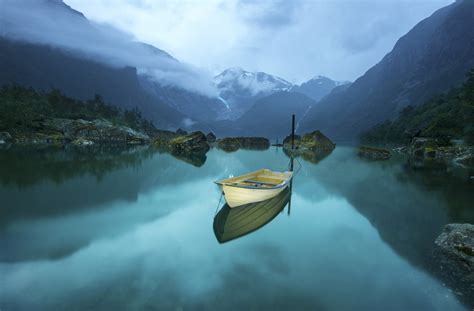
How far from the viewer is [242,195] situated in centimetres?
1842

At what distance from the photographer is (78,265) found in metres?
11.3

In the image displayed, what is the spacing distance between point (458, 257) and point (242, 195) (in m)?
11.6

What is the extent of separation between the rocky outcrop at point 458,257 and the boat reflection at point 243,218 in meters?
9.28

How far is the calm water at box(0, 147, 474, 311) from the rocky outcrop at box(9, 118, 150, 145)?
7098cm

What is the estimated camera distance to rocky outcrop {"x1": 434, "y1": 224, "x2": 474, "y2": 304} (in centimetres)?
1002

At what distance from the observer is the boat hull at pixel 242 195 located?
59.5 feet

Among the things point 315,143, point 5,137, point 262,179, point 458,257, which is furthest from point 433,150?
point 5,137

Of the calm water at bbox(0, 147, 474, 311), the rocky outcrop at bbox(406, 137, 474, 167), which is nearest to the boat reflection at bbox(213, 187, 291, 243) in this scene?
the calm water at bbox(0, 147, 474, 311)

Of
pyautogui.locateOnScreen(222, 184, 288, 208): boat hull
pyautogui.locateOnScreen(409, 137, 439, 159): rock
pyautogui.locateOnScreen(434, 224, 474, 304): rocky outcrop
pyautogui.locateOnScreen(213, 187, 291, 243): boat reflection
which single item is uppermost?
pyautogui.locateOnScreen(409, 137, 439, 159): rock

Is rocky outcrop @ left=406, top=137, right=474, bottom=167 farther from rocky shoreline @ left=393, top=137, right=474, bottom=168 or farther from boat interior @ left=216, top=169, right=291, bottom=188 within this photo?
boat interior @ left=216, top=169, right=291, bottom=188

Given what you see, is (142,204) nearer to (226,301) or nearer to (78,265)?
(78,265)

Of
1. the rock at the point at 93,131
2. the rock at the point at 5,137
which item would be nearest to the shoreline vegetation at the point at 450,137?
the rock at the point at 93,131

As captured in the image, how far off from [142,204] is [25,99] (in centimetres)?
9850

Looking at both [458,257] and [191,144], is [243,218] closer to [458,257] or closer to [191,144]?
[458,257]
